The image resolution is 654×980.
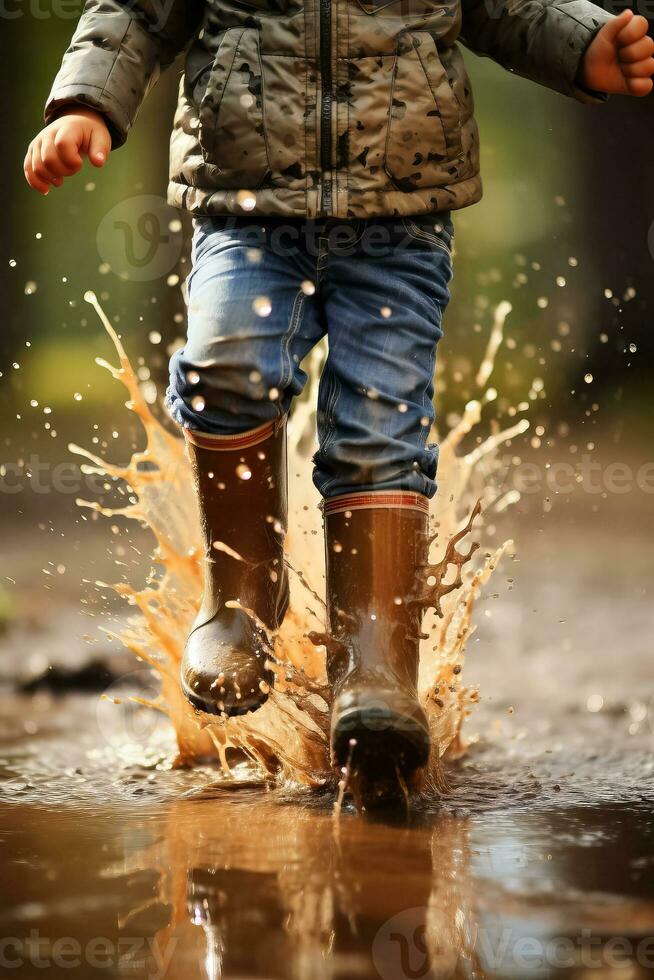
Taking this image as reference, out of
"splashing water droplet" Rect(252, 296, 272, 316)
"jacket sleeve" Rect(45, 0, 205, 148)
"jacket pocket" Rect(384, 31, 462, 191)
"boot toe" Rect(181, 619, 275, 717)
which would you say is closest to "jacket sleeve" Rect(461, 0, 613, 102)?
"jacket pocket" Rect(384, 31, 462, 191)

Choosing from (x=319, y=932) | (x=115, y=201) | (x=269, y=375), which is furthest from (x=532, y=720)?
(x=115, y=201)

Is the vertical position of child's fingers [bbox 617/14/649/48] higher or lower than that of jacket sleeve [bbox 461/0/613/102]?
lower

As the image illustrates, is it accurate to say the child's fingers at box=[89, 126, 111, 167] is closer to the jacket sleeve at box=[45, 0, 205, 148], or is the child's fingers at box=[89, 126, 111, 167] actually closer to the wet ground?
the jacket sleeve at box=[45, 0, 205, 148]

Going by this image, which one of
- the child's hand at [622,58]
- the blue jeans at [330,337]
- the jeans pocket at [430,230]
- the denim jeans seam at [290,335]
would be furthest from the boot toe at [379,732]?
the child's hand at [622,58]

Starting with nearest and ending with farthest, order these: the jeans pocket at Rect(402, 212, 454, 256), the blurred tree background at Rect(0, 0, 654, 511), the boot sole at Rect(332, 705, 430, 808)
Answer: the boot sole at Rect(332, 705, 430, 808)
the jeans pocket at Rect(402, 212, 454, 256)
the blurred tree background at Rect(0, 0, 654, 511)

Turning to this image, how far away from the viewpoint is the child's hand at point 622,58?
1359 mm

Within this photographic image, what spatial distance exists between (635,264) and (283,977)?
13.9 ft

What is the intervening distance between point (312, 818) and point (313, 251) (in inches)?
25.1

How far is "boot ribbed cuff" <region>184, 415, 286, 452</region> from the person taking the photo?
136 cm

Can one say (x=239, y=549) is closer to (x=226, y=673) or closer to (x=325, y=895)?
(x=226, y=673)

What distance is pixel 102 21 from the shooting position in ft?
4.64

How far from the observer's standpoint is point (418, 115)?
1.36m

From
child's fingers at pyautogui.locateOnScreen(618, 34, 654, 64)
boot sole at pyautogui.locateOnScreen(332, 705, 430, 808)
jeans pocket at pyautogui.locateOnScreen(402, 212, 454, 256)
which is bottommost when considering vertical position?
boot sole at pyautogui.locateOnScreen(332, 705, 430, 808)

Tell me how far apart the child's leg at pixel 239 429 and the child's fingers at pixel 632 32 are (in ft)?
1.45
